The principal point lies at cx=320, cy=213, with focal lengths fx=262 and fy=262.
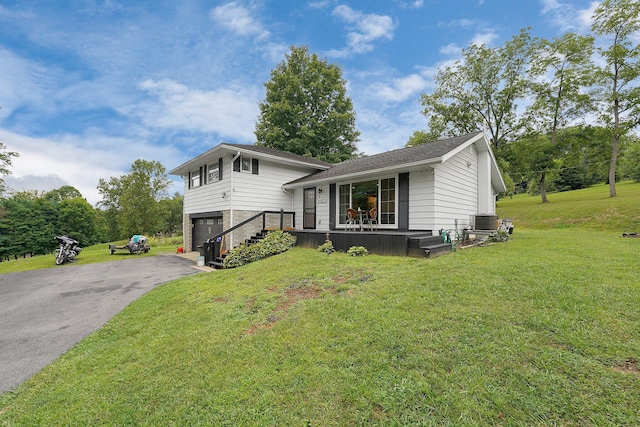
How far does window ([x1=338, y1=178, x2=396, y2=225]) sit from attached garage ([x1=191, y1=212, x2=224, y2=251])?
5.63 metres

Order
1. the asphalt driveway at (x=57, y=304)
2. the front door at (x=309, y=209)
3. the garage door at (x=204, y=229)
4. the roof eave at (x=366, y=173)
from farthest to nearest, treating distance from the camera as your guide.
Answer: the garage door at (x=204, y=229)
the front door at (x=309, y=209)
the roof eave at (x=366, y=173)
the asphalt driveway at (x=57, y=304)

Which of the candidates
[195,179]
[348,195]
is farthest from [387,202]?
[195,179]

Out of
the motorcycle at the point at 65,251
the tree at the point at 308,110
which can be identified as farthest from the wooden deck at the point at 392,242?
the tree at the point at 308,110

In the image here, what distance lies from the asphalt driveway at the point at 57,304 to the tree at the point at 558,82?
29.9 meters

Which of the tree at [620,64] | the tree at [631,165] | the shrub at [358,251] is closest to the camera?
the shrub at [358,251]

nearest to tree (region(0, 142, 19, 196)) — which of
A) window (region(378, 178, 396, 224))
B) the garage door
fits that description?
the garage door

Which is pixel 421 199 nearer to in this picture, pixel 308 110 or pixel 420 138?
pixel 308 110

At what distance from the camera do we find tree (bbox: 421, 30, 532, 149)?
23636mm

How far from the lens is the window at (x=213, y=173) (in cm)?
1229

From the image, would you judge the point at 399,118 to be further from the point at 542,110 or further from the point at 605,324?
the point at 605,324

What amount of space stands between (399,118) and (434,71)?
37.9 feet

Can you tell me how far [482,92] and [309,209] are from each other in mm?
23196

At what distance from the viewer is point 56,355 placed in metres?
3.89

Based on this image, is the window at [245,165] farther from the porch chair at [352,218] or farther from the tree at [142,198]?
the tree at [142,198]
